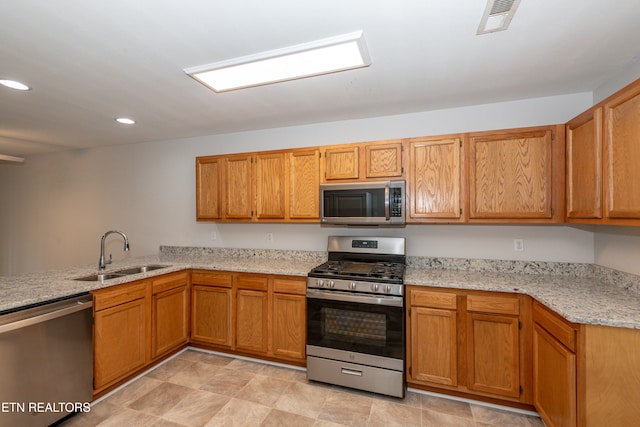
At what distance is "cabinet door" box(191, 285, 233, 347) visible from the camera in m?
3.02

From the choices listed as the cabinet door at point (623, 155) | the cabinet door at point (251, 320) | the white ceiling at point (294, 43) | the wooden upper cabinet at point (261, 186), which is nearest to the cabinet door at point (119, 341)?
the cabinet door at point (251, 320)

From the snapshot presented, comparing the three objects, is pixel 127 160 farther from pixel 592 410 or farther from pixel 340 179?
pixel 592 410

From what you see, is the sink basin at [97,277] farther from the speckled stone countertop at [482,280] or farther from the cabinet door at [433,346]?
the cabinet door at [433,346]

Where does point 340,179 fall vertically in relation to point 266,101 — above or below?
below

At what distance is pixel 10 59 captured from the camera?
1873 mm

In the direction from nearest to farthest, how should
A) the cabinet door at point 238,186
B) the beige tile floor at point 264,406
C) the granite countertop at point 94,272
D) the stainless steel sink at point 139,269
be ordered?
the granite countertop at point 94,272
the beige tile floor at point 264,406
the stainless steel sink at point 139,269
the cabinet door at point 238,186

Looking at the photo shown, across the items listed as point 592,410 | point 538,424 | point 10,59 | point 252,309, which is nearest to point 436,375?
point 538,424

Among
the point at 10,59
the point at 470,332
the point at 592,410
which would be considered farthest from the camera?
the point at 470,332

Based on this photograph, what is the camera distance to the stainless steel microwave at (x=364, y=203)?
103 inches

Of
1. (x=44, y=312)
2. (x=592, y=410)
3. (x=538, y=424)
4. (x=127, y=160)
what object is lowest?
(x=538, y=424)

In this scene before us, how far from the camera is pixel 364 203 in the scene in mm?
2717

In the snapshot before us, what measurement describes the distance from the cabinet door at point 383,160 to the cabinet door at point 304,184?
1.67ft

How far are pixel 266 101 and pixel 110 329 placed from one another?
2.29 meters

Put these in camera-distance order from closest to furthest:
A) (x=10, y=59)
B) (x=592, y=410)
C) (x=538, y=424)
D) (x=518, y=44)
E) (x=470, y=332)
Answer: (x=592, y=410) → (x=518, y=44) → (x=10, y=59) → (x=538, y=424) → (x=470, y=332)
